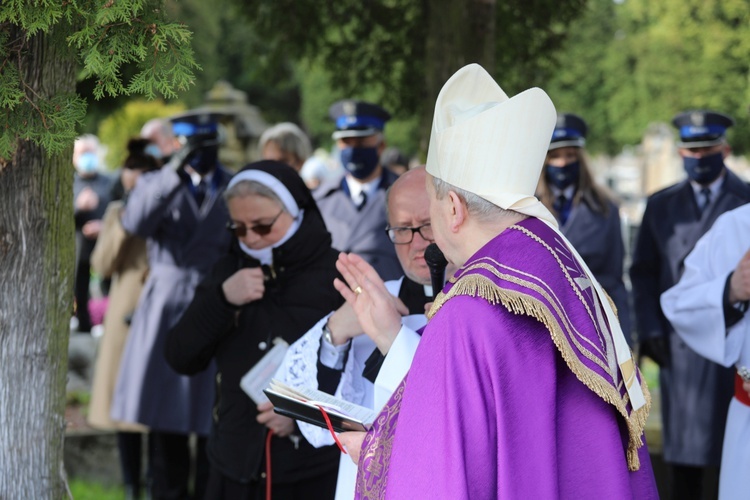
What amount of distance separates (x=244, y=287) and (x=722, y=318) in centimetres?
192

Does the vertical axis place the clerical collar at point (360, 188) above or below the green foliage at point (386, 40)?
below

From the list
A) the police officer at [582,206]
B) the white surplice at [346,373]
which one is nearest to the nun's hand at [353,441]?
the white surplice at [346,373]

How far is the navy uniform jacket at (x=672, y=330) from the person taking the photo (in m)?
5.91

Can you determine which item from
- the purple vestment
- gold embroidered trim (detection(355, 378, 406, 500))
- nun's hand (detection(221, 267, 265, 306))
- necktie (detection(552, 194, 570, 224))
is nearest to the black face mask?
necktie (detection(552, 194, 570, 224))

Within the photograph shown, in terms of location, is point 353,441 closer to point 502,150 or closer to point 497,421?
point 497,421

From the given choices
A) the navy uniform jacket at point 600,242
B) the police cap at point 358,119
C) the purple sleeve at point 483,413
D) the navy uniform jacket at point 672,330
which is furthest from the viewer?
the police cap at point 358,119

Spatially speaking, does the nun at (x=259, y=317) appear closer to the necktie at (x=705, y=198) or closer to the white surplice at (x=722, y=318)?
the white surplice at (x=722, y=318)

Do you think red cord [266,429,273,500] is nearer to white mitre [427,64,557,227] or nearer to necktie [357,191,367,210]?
white mitre [427,64,557,227]

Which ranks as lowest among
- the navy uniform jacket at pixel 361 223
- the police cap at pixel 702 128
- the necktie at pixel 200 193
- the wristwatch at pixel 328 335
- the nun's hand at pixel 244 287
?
the wristwatch at pixel 328 335

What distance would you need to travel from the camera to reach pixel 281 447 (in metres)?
3.93

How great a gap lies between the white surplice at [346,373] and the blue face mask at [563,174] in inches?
115

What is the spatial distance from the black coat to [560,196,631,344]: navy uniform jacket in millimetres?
2402

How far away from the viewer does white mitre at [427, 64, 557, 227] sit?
2523mm

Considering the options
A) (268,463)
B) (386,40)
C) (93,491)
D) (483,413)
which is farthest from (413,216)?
(93,491)
